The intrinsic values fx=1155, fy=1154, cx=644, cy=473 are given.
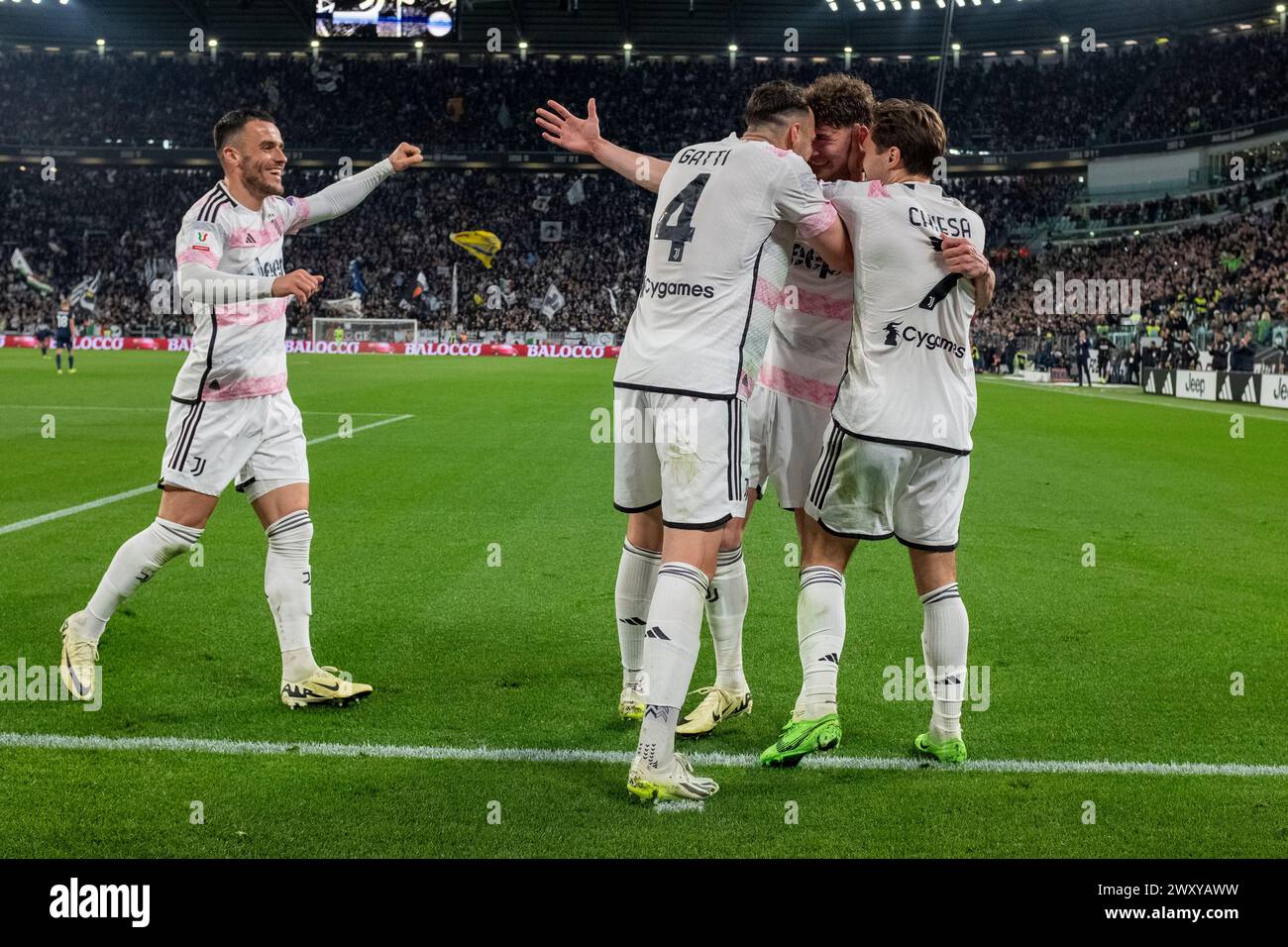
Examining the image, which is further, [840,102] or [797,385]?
[797,385]

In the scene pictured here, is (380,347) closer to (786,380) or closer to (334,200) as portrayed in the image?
(334,200)

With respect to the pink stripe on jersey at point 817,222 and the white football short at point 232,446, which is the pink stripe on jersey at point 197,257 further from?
the pink stripe on jersey at point 817,222

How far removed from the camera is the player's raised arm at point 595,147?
4.81 m

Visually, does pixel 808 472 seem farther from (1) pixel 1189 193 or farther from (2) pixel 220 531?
(1) pixel 1189 193

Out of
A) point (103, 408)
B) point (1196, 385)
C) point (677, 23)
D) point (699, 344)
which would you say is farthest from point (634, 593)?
point (677, 23)

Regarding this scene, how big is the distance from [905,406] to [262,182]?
310cm

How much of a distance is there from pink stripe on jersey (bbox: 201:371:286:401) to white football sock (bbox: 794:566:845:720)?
2.66 metres

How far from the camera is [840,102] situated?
470 centimetres

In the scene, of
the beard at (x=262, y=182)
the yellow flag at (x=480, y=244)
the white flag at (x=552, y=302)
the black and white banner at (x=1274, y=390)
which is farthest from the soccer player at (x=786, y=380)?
the yellow flag at (x=480, y=244)

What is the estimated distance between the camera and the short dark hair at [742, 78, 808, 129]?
431 centimetres

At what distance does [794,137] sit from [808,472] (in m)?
1.41

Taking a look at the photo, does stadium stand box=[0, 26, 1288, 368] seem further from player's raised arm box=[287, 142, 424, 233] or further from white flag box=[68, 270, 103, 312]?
player's raised arm box=[287, 142, 424, 233]

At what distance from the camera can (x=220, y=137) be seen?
5.32 meters

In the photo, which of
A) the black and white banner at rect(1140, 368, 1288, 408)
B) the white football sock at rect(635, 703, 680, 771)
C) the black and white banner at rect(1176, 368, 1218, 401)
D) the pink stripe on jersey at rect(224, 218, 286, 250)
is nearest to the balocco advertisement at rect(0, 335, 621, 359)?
the black and white banner at rect(1140, 368, 1288, 408)
